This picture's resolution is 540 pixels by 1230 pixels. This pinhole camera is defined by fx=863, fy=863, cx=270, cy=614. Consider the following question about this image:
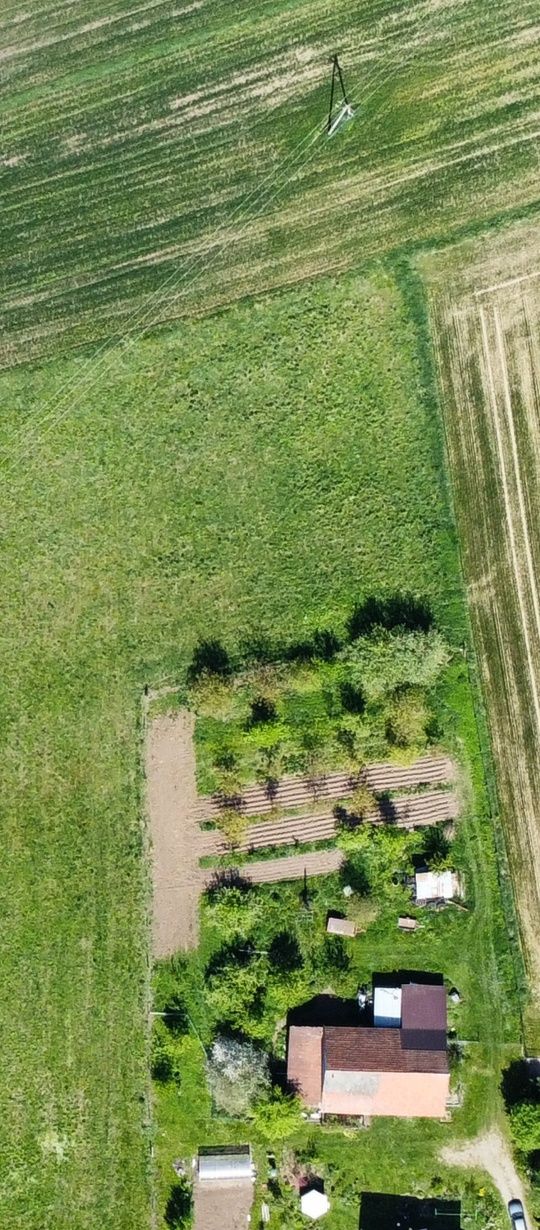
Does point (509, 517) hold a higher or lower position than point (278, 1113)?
higher

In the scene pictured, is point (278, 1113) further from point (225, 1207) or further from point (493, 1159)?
point (493, 1159)

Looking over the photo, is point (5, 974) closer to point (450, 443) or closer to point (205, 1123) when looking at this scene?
point (205, 1123)

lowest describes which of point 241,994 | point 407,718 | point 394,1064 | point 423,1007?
point 394,1064

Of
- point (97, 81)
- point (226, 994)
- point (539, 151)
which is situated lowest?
point (226, 994)

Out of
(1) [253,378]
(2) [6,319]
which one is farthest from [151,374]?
(2) [6,319]

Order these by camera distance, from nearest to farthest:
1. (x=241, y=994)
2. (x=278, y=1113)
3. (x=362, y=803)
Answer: (x=278, y=1113) < (x=241, y=994) < (x=362, y=803)

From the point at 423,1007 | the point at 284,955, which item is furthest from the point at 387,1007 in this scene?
the point at 284,955

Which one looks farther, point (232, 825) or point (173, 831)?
point (173, 831)
